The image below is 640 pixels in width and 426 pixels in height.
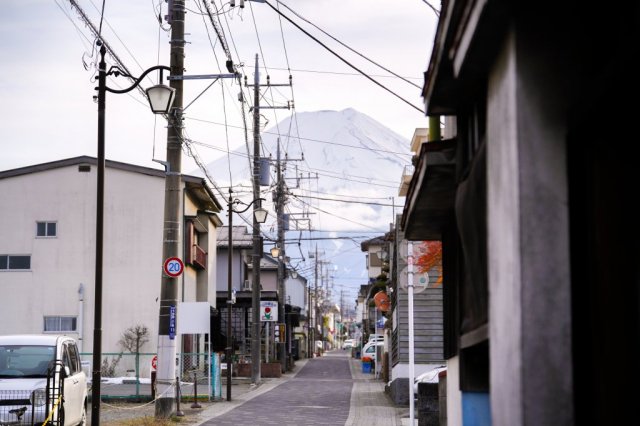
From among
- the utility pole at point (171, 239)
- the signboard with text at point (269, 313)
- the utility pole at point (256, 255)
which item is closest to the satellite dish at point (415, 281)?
the utility pole at point (171, 239)

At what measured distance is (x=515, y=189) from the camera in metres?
6.73

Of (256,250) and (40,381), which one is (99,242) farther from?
(256,250)

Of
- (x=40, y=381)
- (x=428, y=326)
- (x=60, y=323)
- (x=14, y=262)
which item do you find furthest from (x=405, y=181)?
(x=40, y=381)

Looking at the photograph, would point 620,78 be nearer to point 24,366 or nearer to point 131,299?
point 24,366

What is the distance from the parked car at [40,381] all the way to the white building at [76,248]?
21.3 m

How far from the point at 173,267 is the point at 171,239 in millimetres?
927

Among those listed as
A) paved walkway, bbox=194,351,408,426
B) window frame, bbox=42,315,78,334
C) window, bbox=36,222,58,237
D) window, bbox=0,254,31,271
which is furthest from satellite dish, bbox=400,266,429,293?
window, bbox=0,254,31,271

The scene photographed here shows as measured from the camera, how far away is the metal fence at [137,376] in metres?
32.8

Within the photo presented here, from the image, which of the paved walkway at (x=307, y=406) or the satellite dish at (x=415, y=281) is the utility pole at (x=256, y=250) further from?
the satellite dish at (x=415, y=281)

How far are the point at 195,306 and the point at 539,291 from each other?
20873 mm

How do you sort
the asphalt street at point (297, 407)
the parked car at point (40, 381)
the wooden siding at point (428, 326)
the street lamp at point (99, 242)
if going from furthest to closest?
the wooden siding at point (428, 326) → the asphalt street at point (297, 407) → the street lamp at point (99, 242) → the parked car at point (40, 381)

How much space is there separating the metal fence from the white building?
Answer: 53.7 inches

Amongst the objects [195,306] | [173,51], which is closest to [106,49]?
[173,51]

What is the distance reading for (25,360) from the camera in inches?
765
